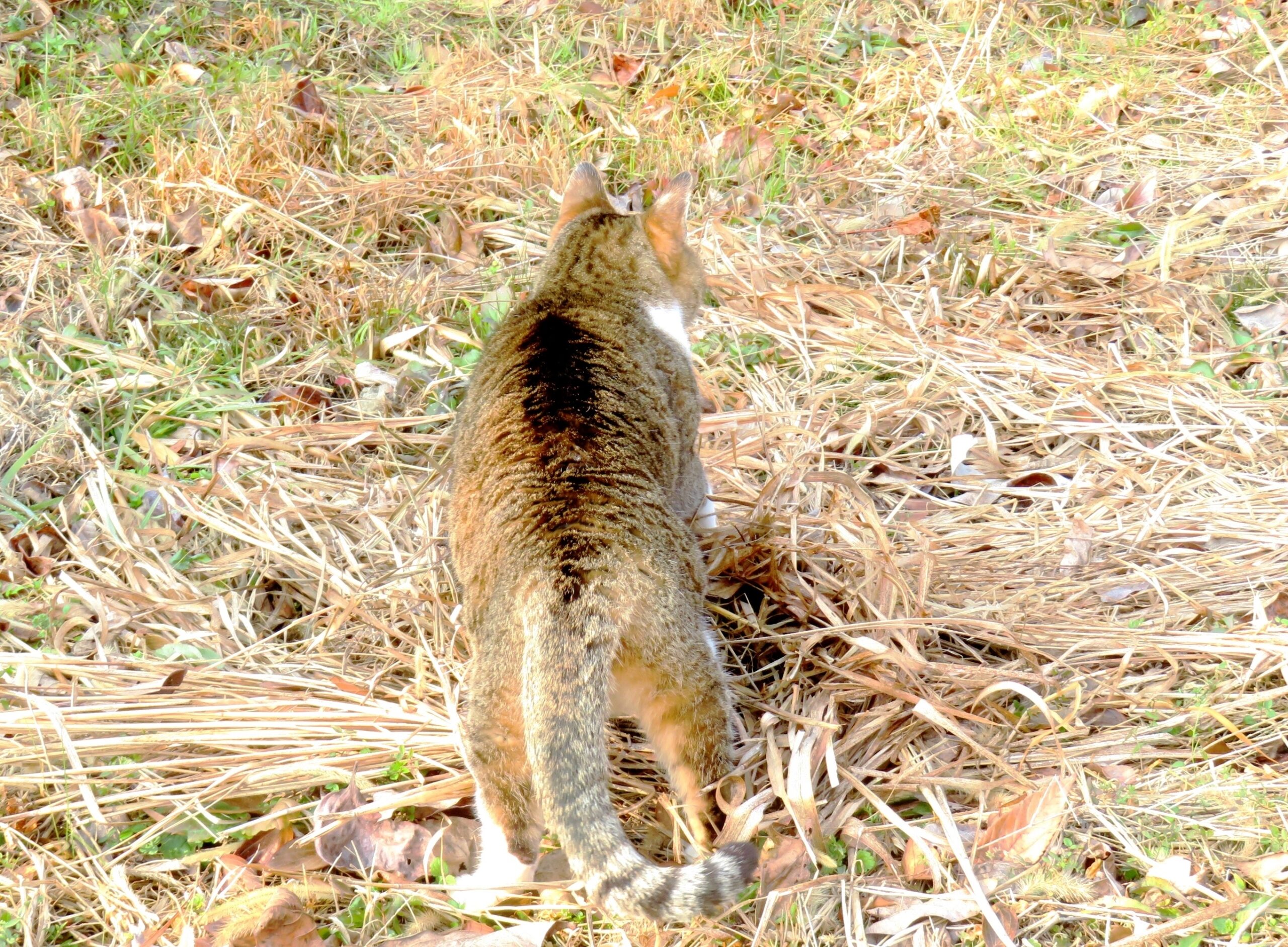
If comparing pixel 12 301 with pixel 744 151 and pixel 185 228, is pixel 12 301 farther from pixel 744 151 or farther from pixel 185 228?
pixel 744 151

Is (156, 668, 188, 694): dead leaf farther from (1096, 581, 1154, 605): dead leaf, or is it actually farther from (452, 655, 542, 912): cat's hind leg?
(1096, 581, 1154, 605): dead leaf

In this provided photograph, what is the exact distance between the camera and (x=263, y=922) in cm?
245

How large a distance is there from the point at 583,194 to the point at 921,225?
1.87 meters

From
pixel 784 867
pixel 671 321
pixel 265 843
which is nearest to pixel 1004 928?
pixel 784 867

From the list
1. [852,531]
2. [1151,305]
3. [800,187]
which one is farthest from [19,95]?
Answer: [1151,305]

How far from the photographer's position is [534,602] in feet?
8.18

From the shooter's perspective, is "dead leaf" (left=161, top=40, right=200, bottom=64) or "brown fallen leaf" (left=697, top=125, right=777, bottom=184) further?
"dead leaf" (left=161, top=40, right=200, bottom=64)

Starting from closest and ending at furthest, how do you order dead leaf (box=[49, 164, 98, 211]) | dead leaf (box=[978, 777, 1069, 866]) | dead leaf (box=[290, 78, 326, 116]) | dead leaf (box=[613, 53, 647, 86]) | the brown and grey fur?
the brown and grey fur < dead leaf (box=[978, 777, 1069, 866]) < dead leaf (box=[49, 164, 98, 211]) < dead leaf (box=[290, 78, 326, 116]) < dead leaf (box=[613, 53, 647, 86])

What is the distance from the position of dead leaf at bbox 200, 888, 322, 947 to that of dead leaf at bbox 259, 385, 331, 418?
2.13 meters

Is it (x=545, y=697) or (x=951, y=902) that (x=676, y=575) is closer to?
(x=545, y=697)

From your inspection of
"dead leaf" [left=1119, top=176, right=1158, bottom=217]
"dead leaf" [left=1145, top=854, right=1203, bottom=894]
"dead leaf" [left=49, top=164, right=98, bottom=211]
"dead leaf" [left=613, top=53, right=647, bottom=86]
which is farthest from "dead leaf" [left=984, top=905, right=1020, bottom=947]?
"dead leaf" [left=613, top=53, right=647, bottom=86]

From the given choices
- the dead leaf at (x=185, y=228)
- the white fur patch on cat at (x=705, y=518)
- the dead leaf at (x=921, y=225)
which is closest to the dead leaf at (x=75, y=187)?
the dead leaf at (x=185, y=228)

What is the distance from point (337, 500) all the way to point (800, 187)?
287 cm

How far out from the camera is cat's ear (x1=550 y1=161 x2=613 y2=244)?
3.95 meters
